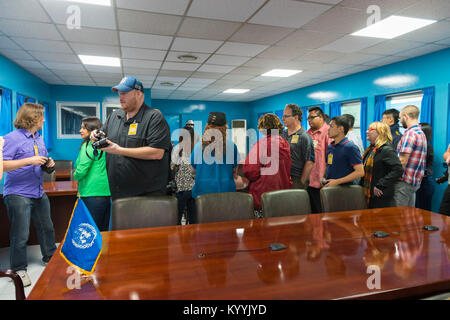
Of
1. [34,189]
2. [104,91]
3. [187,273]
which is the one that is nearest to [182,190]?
[34,189]

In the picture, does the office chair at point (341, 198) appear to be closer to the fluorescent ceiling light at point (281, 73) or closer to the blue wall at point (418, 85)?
the blue wall at point (418, 85)

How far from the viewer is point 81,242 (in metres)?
1.19

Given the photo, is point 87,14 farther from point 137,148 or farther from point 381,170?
point 381,170

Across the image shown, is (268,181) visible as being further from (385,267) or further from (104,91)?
(104,91)

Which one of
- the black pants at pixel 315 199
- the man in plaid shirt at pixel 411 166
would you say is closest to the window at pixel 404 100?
the man in plaid shirt at pixel 411 166

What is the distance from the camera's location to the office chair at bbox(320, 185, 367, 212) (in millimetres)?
2551

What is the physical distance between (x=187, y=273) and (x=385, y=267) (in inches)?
34.1

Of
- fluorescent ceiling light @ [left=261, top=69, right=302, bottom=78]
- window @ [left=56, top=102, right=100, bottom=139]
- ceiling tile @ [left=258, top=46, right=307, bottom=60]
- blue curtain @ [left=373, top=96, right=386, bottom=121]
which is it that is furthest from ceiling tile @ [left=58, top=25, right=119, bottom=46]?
blue curtain @ [left=373, top=96, right=386, bottom=121]

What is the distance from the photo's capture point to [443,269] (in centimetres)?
127

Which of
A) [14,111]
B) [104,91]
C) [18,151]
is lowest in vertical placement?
[18,151]

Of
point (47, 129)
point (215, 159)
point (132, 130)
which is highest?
point (47, 129)

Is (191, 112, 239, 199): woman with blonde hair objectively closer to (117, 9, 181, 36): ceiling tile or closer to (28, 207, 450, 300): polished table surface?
(28, 207, 450, 300): polished table surface

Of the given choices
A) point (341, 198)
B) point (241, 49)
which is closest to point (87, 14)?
point (241, 49)

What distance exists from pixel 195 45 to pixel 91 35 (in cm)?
145
